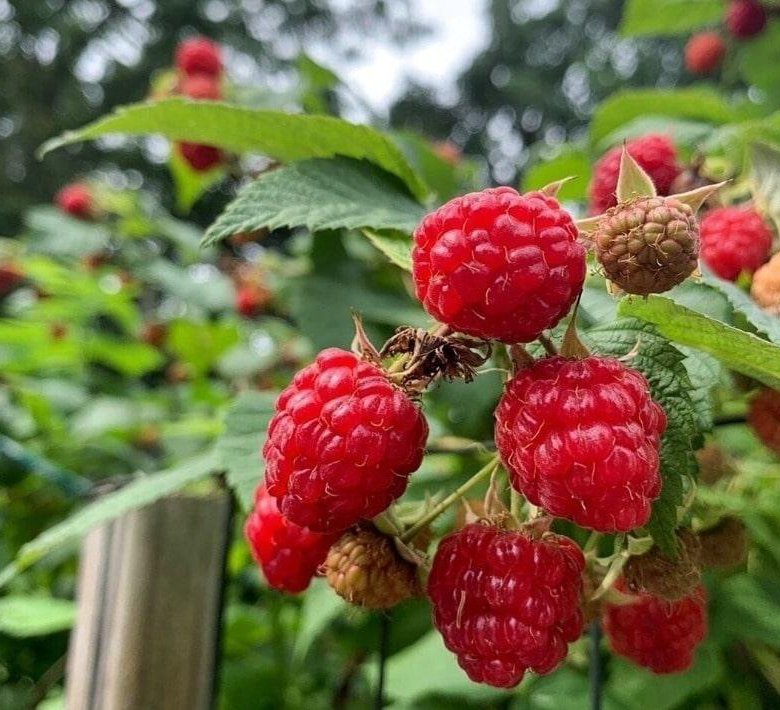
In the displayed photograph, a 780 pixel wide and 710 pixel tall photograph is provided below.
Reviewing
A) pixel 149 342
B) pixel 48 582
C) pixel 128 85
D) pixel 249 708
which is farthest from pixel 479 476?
pixel 128 85

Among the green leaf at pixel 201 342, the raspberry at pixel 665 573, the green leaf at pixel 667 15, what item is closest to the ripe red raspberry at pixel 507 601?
the raspberry at pixel 665 573

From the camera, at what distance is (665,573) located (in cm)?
50

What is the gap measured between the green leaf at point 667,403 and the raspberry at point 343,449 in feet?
0.43

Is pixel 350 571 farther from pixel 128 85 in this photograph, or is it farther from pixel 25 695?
pixel 128 85

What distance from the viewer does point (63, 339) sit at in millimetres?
2287

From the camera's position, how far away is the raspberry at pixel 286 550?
0.58 m

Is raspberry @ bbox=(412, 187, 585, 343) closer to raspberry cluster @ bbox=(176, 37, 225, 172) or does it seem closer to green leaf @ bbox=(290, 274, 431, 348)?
green leaf @ bbox=(290, 274, 431, 348)

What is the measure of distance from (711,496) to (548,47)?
1316 centimetres

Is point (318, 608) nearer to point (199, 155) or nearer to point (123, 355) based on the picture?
point (199, 155)

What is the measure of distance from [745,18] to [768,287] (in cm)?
127

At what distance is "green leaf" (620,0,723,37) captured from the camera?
1581 millimetres

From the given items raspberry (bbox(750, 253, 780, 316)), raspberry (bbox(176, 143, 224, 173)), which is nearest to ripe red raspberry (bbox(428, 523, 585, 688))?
raspberry (bbox(750, 253, 780, 316))

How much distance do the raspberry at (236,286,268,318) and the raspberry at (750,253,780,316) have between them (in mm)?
1608

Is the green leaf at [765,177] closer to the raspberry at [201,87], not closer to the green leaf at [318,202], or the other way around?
the green leaf at [318,202]
